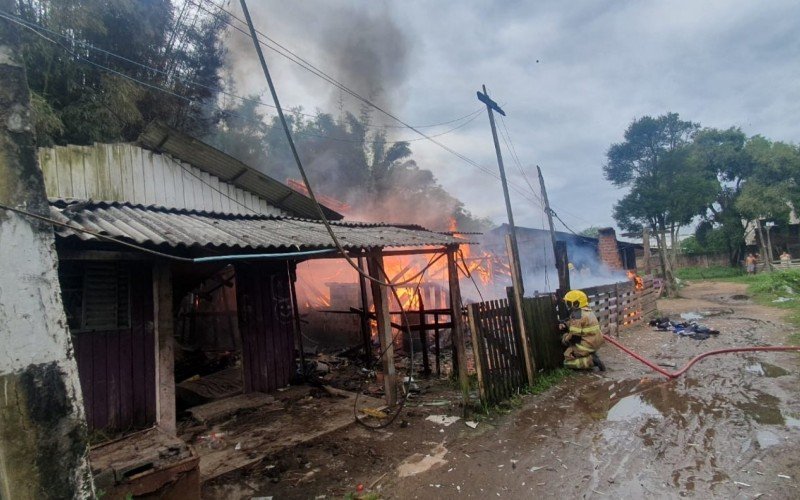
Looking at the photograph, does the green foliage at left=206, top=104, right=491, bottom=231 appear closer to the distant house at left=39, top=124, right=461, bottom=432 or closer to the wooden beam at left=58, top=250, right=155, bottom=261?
the distant house at left=39, top=124, right=461, bottom=432

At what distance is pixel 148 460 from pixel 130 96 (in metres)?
10.3

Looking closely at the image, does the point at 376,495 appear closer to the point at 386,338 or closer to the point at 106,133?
the point at 386,338

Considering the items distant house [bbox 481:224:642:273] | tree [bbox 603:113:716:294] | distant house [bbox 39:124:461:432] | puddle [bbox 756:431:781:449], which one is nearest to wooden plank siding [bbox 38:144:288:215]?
distant house [bbox 39:124:461:432]

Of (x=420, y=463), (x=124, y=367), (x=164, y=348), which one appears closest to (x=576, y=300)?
(x=420, y=463)

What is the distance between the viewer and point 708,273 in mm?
32406

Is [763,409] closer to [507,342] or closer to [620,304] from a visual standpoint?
[507,342]

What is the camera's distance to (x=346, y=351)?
10.7 meters

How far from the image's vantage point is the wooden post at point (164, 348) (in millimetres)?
5426

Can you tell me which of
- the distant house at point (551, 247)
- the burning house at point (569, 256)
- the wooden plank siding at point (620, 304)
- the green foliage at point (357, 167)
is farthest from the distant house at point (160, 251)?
the green foliage at point (357, 167)

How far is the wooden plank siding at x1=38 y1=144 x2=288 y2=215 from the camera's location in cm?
644

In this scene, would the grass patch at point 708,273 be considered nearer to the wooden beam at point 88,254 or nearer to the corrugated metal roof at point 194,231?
the corrugated metal roof at point 194,231

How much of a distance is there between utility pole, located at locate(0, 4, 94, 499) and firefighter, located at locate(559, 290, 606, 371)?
7.60 meters

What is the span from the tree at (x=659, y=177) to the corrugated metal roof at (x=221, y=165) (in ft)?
82.9

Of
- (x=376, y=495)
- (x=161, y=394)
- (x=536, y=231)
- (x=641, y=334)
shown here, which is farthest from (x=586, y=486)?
(x=536, y=231)
